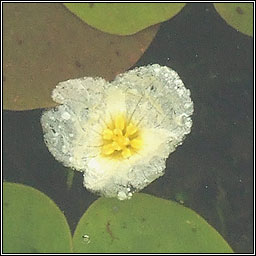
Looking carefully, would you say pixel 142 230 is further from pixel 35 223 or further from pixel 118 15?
pixel 118 15

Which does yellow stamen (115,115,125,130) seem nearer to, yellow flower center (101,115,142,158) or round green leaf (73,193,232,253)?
yellow flower center (101,115,142,158)

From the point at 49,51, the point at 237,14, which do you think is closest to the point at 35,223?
the point at 49,51

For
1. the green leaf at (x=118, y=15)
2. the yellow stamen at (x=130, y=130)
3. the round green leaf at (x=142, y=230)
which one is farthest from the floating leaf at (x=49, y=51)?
the round green leaf at (x=142, y=230)

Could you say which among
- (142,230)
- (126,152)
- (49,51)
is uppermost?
(49,51)

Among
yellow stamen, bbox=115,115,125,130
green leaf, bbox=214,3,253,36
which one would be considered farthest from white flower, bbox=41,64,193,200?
green leaf, bbox=214,3,253,36

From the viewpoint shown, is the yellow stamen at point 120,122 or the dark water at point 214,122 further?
the dark water at point 214,122

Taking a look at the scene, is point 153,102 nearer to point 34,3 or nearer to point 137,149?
point 137,149

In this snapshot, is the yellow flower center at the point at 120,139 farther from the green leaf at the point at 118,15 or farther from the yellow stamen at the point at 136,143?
the green leaf at the point at 118,15
